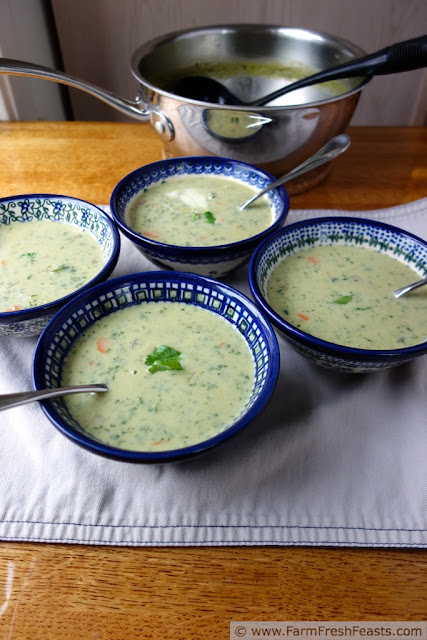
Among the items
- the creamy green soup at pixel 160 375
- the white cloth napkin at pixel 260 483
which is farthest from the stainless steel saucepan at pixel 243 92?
the white cloth napkin at pixel 260 483

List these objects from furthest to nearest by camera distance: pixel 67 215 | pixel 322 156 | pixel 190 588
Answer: pixel 322 156 < pixel 67 215 < pixel 190 588

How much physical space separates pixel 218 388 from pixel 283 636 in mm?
353

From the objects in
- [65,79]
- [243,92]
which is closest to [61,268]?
[65,79]

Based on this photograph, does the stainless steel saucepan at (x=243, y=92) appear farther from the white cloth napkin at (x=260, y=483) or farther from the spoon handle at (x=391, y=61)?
the white cloth napkin at (x=260, y=483)

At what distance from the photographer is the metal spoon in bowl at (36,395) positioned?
702mm

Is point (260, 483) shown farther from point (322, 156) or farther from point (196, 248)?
point (322, 156)

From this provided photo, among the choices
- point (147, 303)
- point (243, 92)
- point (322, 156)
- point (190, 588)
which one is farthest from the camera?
point (243, 92)

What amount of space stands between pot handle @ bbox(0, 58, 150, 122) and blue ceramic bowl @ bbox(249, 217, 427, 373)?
650 mm

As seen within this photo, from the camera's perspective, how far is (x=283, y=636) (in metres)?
0.66

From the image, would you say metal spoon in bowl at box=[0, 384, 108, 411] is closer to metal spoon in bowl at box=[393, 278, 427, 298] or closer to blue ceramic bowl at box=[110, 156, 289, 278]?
blue ceramic bowl at box=[110, 156, 289, 278]

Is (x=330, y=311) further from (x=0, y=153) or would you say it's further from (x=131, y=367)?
(x=0, y=153)

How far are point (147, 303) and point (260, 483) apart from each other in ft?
1.29

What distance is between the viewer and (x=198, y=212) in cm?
124

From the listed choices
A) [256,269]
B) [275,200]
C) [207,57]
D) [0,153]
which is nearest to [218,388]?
[256,269]
